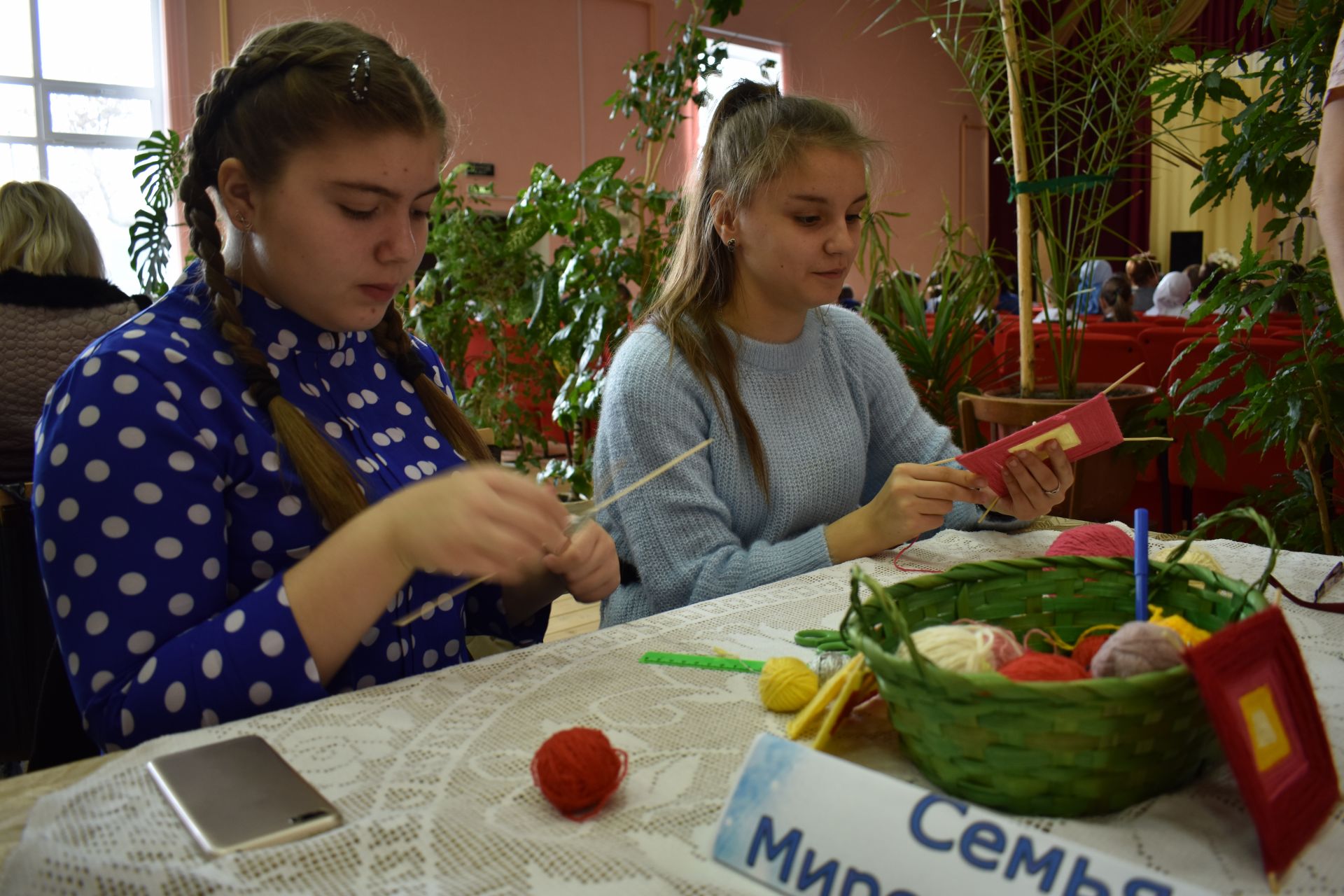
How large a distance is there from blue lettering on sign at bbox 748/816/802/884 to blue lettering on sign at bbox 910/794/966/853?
0.20 ft

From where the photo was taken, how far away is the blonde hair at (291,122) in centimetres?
98

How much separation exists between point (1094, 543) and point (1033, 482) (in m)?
0.20

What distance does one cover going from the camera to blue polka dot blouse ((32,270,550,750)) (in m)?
0.83

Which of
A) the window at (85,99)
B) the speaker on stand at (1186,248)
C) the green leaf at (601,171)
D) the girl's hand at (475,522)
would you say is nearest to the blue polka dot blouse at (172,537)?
the girl's hand at (475,522)

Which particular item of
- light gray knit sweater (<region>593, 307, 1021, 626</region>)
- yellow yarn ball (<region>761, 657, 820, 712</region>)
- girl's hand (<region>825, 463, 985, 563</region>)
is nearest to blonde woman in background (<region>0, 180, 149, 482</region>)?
light gray knit sweater (<region>593, 307, 1021, 626</region>)

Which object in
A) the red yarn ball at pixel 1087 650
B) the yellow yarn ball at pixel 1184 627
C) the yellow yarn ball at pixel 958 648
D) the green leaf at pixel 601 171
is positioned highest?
the green leaf at pixel 601 171

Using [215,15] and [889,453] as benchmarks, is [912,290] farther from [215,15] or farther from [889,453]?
[215,15]

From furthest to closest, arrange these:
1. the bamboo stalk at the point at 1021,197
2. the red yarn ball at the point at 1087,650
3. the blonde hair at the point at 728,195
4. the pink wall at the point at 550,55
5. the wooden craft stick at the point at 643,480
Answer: the pink wall at the point at 550,55
the bamboo stalk at the point at 1021,197
the blonde hair at the point at 728,195
the wooden craft stick at the point at 643,480
the red yarn ball at the point at 1087,650

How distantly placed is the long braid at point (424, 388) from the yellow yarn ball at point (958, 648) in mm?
698

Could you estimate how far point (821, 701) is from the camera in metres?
0.72

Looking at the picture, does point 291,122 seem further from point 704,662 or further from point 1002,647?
point 1002,647

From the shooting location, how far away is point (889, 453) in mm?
1686

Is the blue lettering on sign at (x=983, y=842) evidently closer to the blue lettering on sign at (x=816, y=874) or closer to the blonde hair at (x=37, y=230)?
the blue lettering on sign at (x=816, y=874)

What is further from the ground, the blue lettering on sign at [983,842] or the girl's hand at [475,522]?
the girl's hand at [475,522]
